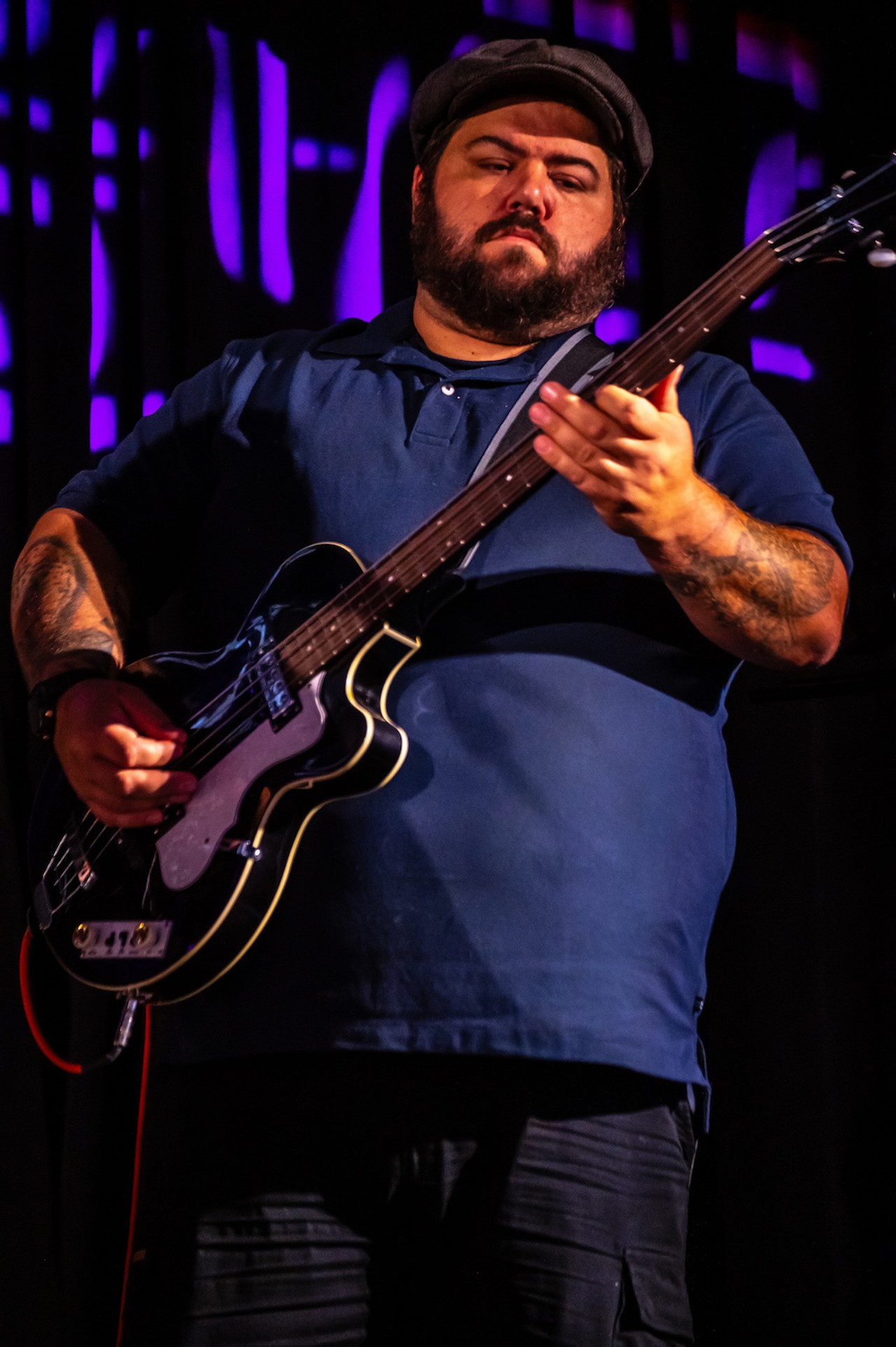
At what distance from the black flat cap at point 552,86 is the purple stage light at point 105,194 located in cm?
85

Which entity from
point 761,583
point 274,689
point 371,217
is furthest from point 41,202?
point 761,583

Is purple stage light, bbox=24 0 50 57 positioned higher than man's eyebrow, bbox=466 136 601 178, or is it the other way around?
purple stage light, bbox=24 0 50 57

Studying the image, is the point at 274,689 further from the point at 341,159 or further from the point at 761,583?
the point at 341,159

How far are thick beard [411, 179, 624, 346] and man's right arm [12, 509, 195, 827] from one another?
65 centimetres

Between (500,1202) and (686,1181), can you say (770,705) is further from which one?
(500,1202)

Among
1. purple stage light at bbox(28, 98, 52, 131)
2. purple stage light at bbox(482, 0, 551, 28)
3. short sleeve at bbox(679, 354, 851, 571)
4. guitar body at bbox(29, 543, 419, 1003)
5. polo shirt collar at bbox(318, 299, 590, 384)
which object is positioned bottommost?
guitar body at bbox(29, 543, 419, 1003)

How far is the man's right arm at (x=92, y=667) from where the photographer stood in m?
1.48

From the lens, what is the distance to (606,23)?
2.46 meters

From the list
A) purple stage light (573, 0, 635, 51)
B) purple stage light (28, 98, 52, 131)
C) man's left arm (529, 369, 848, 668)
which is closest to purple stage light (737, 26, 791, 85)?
purple stage light (573, 0, 635, 51)

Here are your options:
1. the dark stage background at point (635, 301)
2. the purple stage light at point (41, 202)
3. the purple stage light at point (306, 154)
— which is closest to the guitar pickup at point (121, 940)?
the dark stage background at point (635, 301)

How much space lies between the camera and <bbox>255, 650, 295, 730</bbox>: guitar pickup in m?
1.45

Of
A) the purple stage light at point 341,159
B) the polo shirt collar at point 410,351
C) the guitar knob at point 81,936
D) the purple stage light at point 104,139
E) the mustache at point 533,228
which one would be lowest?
the guitar knob at point 81,936

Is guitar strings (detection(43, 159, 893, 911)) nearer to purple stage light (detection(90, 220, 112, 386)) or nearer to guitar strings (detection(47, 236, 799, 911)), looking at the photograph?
guitar strings (detection(47, 236, 799, 911))

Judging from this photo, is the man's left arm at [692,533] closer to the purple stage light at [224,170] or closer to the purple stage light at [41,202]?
the purple stage light at [224,170]
